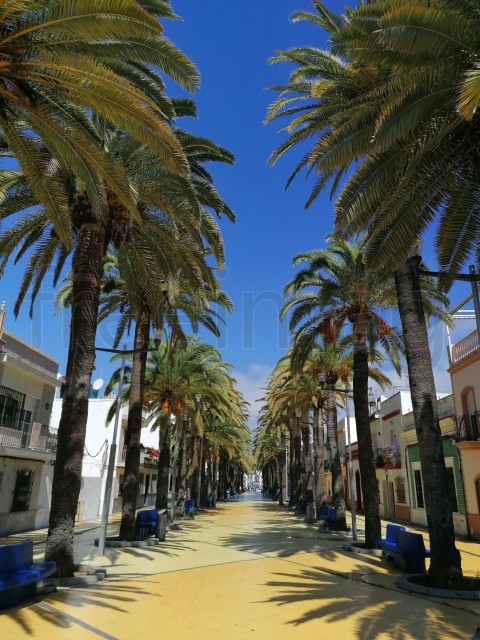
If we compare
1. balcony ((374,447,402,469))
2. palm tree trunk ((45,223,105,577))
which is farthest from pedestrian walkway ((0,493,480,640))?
balcony ((374,447,402,469))

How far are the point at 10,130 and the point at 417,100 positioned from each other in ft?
19.5

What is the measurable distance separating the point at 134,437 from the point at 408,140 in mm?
13039

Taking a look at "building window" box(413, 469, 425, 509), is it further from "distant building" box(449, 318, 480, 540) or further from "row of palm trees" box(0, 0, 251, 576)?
"row of palm trees" box(0, 0, 251, 576)

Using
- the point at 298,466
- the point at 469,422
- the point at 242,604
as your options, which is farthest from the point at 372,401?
the point at 242,604

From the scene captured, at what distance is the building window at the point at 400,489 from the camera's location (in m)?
30.8

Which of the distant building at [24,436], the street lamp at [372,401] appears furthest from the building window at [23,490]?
the street lamp at [372,401]

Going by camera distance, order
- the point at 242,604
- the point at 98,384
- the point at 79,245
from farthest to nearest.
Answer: the point at 98,384 → the point at 79,245 → the point at 242,604

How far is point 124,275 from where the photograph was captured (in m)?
15.0

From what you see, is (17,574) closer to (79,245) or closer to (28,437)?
(79,245)

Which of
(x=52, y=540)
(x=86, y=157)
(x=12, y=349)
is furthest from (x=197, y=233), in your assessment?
(x=12, y=349)

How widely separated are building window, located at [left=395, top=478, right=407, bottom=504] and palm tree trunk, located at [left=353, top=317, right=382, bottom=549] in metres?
15.7

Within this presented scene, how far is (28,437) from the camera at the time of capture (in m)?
21.6

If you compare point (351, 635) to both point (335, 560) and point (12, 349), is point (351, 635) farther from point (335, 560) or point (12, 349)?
point (12, 349)

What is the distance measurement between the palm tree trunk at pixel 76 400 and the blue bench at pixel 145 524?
7559 millimetres
